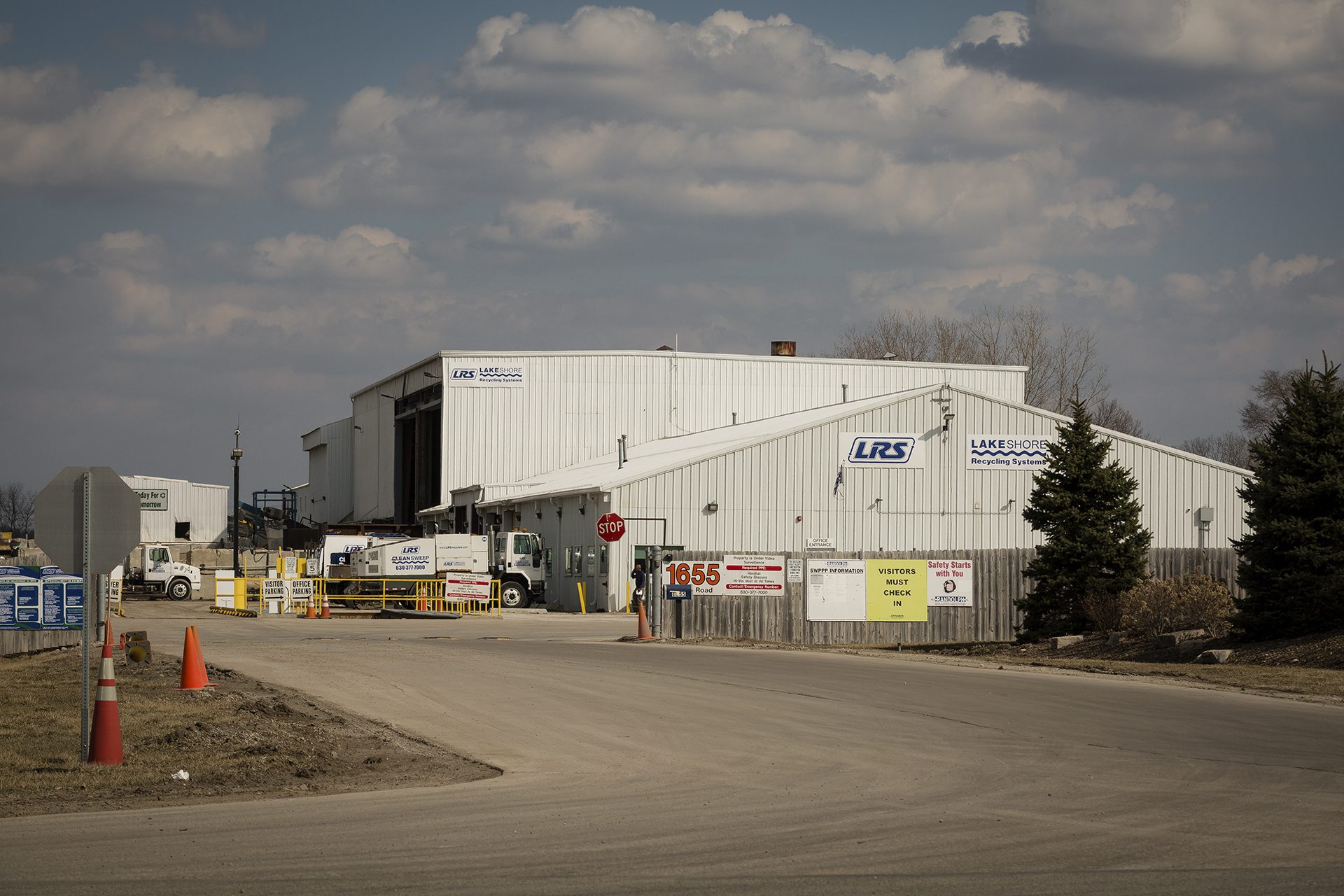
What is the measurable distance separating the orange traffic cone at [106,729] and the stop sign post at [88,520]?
0.74m

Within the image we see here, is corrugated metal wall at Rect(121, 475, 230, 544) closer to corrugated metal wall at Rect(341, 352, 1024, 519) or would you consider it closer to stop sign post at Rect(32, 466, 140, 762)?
corrugated metal wall at Rect(341, 352, 1024, 519)

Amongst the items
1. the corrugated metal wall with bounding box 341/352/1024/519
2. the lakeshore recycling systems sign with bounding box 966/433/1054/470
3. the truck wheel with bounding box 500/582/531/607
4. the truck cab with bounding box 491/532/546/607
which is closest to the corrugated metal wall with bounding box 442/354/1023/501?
the corrugated metal wall with bounding box 341/352/1024/519

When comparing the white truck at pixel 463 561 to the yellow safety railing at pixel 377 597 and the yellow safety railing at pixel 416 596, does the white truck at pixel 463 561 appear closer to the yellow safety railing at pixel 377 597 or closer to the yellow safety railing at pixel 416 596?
the yellow safety railing at pixel 416 596

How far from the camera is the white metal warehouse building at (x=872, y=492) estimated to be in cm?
4612

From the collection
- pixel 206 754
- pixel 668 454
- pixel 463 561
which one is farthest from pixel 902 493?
pixel 206 754

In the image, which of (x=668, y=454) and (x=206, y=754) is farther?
(x=668, y=454)

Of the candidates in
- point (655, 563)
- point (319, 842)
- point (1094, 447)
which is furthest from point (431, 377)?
point (319, 842)

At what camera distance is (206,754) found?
13008 mm

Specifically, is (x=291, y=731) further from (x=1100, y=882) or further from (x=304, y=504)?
(x=304, y=504)

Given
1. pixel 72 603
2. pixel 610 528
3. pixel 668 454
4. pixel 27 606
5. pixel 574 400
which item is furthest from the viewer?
pixel 574 400

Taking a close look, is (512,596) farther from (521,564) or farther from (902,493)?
(902,493)

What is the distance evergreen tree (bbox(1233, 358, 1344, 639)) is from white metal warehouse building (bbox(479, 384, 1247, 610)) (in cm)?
2170

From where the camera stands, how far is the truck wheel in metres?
47.4

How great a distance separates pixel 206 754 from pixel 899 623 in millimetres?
20108
